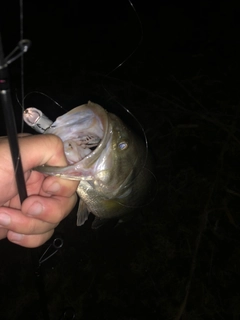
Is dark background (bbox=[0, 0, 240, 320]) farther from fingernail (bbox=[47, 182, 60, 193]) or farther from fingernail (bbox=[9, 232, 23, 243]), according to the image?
fingernail (bbox=[47, 182, 60, 193])

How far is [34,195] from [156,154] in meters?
3.43

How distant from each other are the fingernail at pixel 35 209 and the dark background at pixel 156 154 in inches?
113

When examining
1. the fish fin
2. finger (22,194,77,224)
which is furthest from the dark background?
finger (22,194,77,224)

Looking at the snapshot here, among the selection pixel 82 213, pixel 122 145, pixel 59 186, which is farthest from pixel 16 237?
pixel 122 145

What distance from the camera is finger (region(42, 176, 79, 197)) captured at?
1.78m

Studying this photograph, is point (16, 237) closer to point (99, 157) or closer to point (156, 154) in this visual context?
point (99, 157)

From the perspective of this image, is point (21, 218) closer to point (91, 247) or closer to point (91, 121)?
point (91, 121)

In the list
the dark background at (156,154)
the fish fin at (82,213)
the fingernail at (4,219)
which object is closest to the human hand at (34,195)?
the fingernail at (4,219)

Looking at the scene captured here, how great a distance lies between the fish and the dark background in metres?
2.32

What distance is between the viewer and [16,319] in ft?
13.0

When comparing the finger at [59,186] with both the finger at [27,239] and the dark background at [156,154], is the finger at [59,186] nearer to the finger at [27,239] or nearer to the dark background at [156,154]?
the finger at [27,239]

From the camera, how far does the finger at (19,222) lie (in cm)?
164

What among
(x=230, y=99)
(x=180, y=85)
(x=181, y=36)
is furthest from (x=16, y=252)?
Answer: (x=181, y=36)

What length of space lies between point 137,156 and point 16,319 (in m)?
3.33
